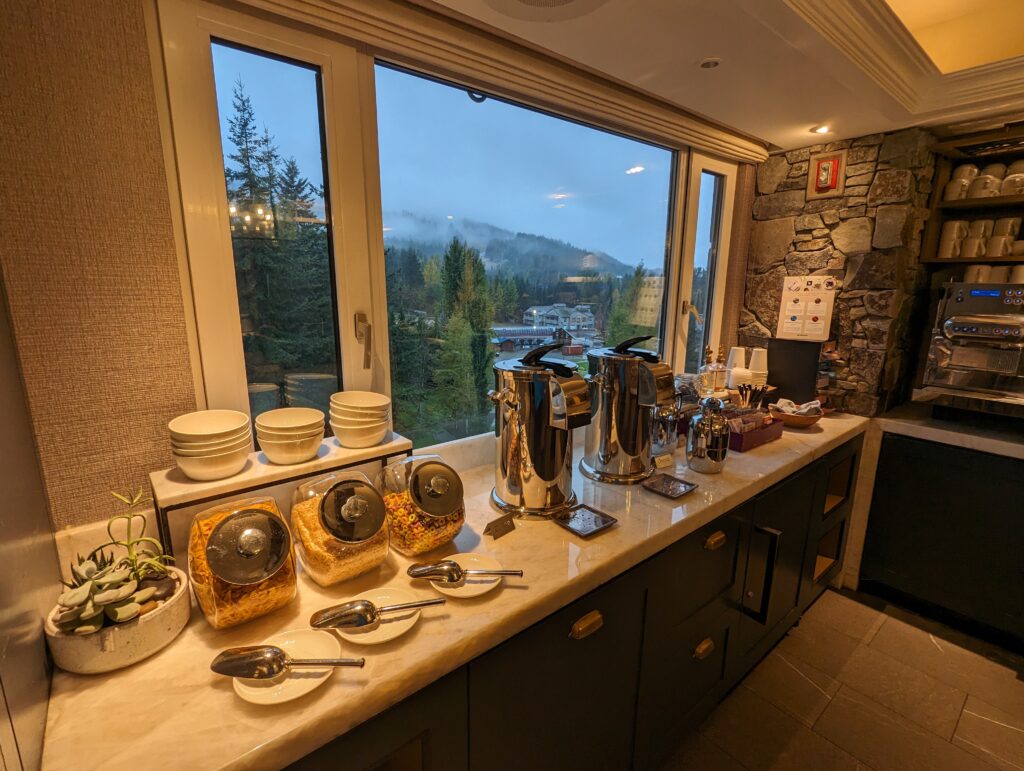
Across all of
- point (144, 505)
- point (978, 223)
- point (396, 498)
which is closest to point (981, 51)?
point (978, 223)

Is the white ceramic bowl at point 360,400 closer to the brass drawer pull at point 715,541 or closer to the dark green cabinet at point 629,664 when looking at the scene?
the dark green cabinet at point 629,664

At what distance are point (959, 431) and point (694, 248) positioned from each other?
52.4 inches

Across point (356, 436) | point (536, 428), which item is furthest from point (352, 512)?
point (536, 428)

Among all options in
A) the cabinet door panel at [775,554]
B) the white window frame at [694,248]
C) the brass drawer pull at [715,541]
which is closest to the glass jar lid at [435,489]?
the brass drawer pull at [715,541]

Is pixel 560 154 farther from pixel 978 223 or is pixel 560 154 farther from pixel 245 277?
pixel 978 223

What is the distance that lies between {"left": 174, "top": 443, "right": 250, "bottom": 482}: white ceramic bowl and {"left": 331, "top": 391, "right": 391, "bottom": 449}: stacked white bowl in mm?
218

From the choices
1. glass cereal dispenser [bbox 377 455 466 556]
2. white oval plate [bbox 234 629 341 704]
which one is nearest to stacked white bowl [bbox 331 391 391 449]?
glass cereal dispenser [bbox 377 455 466 556]

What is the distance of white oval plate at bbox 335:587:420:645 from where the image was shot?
2.54 ft

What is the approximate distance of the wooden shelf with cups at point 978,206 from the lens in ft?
6.40

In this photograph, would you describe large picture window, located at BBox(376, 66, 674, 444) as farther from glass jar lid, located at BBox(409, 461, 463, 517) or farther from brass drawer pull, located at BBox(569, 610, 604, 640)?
brass drawer pull, located at BBox(569, 610, 604, 640)

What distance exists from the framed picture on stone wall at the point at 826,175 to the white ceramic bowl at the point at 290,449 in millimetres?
2483

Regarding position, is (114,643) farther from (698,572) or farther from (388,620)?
(698,572)

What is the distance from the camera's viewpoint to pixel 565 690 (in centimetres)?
99

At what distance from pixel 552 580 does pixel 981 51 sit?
2.81 meters
